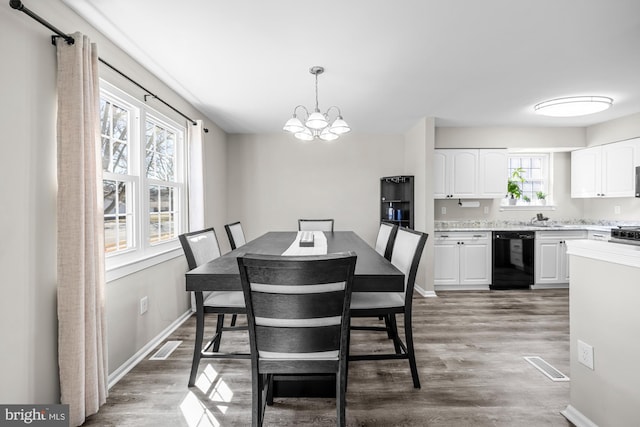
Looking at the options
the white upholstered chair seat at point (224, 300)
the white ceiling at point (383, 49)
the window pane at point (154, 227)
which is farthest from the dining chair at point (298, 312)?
the window pane at point (154, 227)

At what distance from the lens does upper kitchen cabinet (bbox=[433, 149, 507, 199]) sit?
16.0 ft

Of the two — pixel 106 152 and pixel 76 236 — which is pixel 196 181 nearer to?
pixel 106 152

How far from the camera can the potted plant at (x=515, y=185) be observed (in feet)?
16.8

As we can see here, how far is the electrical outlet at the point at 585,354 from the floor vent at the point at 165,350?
9.32 ft

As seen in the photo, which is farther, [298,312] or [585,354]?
[585,354]

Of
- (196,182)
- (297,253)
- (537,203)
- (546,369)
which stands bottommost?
(546,369)

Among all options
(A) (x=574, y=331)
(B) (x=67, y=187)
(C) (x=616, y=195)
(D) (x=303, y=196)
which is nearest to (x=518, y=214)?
(C) (x=616, y=195)

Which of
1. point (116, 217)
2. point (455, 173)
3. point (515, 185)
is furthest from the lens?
point (515, 185)

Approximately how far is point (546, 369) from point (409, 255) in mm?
1409

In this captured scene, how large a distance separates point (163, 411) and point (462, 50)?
3.23 m

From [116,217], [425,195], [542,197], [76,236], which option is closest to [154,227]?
[116,217]

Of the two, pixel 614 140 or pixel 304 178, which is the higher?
pixel 614 140

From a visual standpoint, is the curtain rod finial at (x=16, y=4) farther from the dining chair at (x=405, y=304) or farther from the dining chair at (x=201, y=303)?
the dining chair at (x=405, y=304)

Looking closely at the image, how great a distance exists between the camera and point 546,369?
2408 mm
